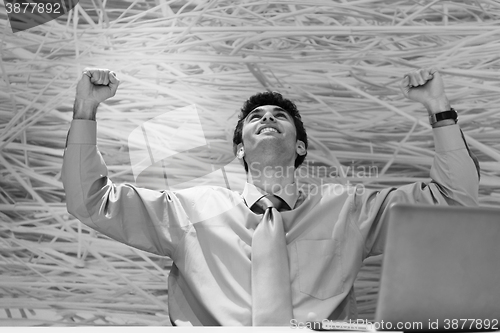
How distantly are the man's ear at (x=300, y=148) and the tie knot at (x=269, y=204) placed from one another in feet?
0.87

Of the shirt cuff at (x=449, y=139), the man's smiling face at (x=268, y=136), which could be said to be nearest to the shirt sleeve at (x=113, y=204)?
the man's smiling face at (x=268, y=136)

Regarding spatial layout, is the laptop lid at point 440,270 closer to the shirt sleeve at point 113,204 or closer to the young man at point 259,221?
the young man at point 259,221

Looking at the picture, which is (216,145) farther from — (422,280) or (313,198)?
(422,280)

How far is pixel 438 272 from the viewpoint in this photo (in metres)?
1.02

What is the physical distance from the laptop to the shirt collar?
959 millimetres

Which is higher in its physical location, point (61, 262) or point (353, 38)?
point (353, 38)

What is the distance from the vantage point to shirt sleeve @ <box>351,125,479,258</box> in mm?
1870

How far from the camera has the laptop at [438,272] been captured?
1015mm

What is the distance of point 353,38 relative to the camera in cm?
235

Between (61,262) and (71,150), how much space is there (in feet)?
1.96

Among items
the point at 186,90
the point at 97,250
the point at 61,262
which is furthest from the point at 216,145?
the point at 61,262

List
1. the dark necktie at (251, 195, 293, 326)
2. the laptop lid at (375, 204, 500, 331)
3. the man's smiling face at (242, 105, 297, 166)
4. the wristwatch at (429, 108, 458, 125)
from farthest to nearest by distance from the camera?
the man's smiling face at (242, 105, 297, 166), the wristwatch at (429, 108, 458, 125), the dark necktie at (251, 195, 293, 326), the laptop lid at (375, 204, 500, 331)

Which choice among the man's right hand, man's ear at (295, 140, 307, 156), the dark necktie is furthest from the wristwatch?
the man's right hand

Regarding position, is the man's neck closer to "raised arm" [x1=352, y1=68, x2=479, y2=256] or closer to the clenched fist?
"raised arm" [x1=352, y1=68, x2=479, y2=256]
